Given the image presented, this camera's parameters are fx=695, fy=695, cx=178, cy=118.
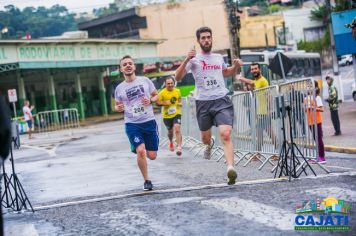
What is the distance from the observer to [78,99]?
51.9 metres

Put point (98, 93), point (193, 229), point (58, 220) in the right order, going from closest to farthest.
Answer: point (193, 229)
point (58, 220)
point (98, 93)

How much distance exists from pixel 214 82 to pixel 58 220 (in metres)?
3.31

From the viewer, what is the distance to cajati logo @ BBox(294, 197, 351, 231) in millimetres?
5941

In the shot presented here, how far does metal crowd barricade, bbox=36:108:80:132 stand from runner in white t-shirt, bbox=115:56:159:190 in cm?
2958

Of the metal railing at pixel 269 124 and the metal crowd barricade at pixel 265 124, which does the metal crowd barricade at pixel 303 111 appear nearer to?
the metal railing at pixel 269 124

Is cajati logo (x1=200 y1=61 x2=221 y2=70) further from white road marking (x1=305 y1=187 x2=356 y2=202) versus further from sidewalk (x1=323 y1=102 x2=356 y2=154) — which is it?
sidewalk (x1=323 y1=102 x2=356 y2=154)

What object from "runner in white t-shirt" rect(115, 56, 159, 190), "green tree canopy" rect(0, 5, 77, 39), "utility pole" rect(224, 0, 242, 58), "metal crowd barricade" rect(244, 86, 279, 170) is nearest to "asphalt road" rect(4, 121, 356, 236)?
"metal crowd barricade" rect(244, 86, 279, 170)

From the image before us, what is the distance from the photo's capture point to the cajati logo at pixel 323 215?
5.94 m

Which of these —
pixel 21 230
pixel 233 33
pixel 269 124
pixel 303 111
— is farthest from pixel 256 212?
pixel 233 33

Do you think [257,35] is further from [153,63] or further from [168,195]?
[168,195]

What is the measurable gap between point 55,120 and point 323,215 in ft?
112

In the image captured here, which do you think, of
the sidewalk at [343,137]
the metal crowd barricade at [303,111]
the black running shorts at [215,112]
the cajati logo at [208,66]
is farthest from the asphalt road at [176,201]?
the sidewalk at [343,137]

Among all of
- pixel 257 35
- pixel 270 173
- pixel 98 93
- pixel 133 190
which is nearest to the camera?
pixel 133 190

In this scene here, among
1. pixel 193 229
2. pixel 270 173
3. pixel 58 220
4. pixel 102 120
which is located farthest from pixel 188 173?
pixel 102 120
